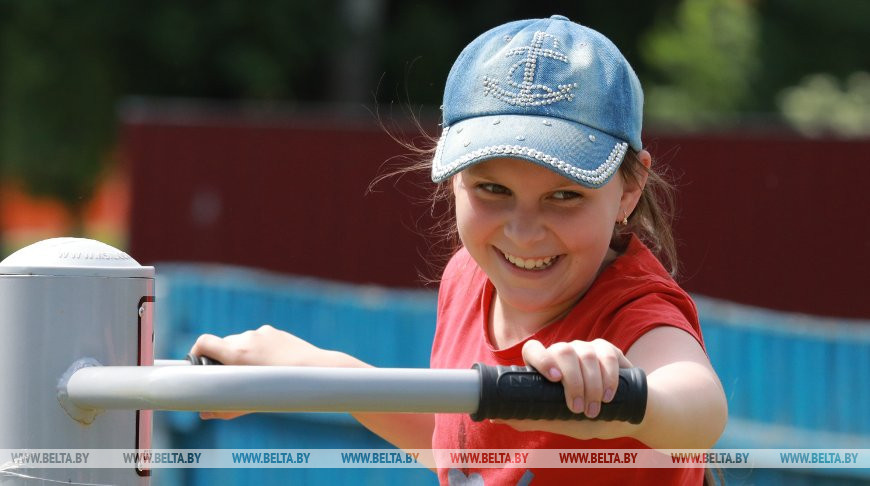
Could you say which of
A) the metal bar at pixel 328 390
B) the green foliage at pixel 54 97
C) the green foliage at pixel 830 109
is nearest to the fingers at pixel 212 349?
the metal bar at pixel 328 390

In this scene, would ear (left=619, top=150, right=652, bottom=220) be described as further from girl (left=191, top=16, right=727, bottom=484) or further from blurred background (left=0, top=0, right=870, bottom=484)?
blurred background (left=0, top=0, right=870, bottom=484)

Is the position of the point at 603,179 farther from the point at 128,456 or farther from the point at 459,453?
the point at 128,456

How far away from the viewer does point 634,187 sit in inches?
80.2

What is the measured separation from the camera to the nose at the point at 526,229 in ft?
6.10

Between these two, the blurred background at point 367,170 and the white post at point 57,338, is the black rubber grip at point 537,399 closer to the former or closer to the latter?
the white post at point 57,338

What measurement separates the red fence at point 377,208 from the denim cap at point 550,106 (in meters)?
6.78

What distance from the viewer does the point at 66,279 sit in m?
1.58

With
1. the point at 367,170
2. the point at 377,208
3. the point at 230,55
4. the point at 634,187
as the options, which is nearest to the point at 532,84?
the point at 634,187

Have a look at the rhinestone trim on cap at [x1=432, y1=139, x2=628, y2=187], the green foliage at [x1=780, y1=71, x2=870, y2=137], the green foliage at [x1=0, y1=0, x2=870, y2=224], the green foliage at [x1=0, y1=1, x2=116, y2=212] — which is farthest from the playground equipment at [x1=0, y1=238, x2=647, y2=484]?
the green foliage at [x1=0, y1=1, x2=116, y2=212]

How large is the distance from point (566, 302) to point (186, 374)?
73 centimetres

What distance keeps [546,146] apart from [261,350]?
21.8 inches

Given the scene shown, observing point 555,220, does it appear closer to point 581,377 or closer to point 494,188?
point 494,188

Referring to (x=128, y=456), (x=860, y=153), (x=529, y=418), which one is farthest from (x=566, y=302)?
(x=860, y=153)

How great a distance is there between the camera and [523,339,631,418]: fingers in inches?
56.2
